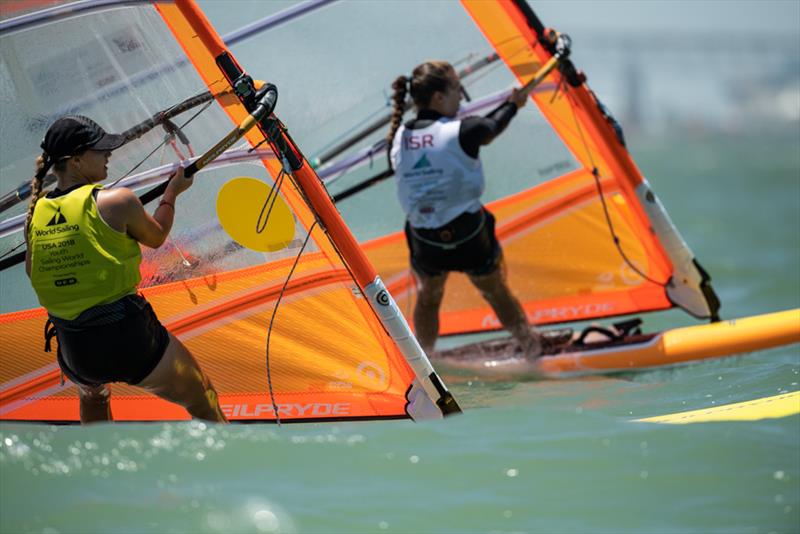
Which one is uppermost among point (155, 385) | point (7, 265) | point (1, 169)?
point (1, 169)

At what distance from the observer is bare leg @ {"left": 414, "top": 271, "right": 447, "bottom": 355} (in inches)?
225

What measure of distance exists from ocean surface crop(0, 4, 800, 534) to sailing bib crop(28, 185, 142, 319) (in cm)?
76

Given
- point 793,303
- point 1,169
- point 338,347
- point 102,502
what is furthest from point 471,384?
point 793,303

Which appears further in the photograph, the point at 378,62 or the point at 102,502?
the point at 378,62

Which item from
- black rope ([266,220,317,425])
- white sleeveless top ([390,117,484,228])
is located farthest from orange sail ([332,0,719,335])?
black rope ([266,220,317,425])

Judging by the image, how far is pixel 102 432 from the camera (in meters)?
4.49

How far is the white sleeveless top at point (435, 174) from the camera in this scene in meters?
5.18

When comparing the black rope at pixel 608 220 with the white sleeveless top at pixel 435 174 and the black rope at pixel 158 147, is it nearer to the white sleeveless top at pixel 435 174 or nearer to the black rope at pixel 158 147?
the white sleeveless top at pixel 435 174

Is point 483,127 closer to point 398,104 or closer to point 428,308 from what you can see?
point 398,104

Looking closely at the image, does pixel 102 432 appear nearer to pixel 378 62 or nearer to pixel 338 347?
pixel 338 347

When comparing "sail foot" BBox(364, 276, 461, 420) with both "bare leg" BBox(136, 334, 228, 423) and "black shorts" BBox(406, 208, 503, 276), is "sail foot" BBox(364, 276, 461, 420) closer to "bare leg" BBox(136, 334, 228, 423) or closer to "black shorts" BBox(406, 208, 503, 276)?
"bare leg" BBox(136, 334, 228, 423)

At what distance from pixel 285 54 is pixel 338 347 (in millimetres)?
1874

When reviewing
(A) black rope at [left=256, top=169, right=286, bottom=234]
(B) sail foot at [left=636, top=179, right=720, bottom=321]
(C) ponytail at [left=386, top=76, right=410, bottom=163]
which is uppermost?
(A) black rope at [left=256, top=169, right=286, bottom=234]

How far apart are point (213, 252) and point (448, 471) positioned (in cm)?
121
